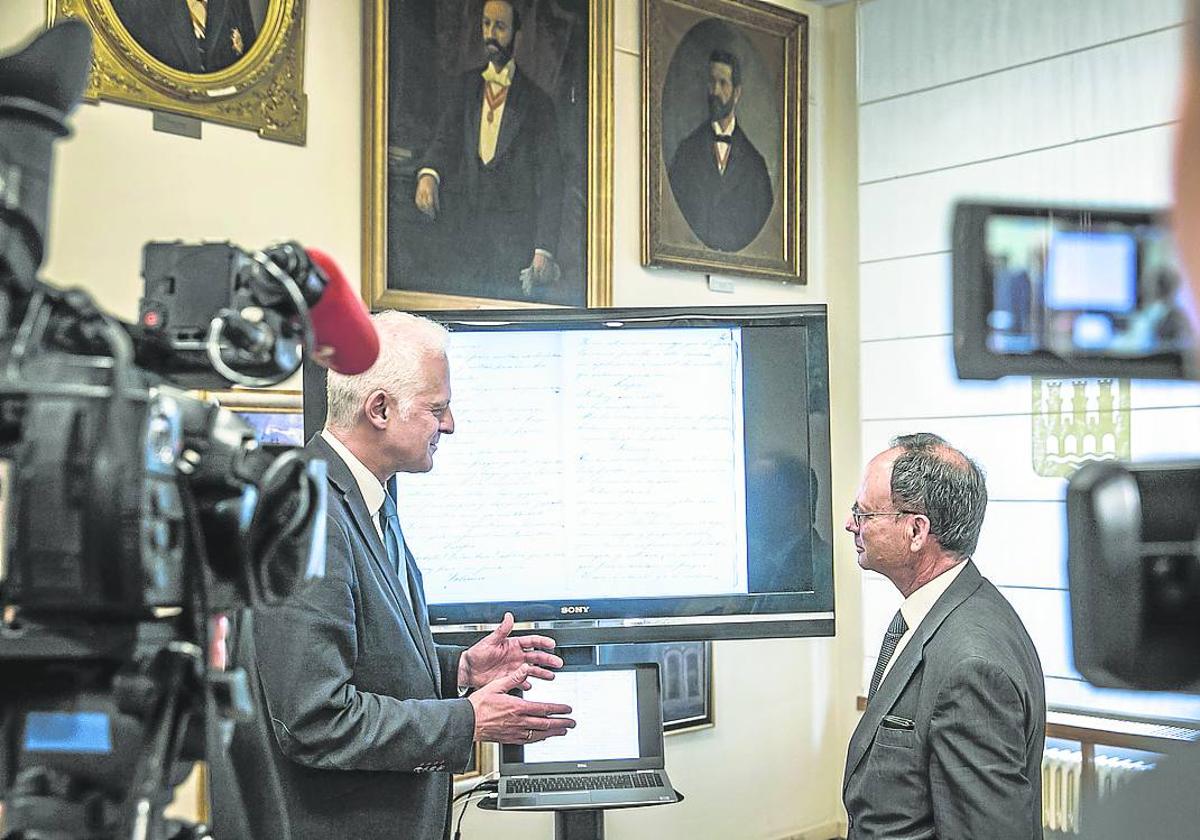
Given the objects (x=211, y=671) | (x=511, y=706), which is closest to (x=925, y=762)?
(x=511, y=706)

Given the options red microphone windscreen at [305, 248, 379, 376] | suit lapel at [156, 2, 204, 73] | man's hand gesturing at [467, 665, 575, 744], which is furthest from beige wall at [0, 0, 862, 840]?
red microphone windscreen at [305, 248, 379, 376]

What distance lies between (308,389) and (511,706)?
968 millimetres

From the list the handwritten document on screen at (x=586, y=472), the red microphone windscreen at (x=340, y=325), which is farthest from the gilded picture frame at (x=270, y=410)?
the red microphone windscreen at (x=340, y=325)

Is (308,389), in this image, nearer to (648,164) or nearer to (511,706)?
(511,706)

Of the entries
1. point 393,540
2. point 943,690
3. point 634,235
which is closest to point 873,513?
point 943,690

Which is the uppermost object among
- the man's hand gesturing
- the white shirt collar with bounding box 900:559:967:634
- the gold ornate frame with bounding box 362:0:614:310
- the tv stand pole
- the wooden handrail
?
the gold ornate frame with bounding box 362:0:614:310

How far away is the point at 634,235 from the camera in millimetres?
4926

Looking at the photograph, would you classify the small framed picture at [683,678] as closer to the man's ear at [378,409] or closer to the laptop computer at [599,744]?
the laptop computer at [599,744]

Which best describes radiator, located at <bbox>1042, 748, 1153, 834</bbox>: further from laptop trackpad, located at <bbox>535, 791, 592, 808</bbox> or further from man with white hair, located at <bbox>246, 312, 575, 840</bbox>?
man with white hair, located at <bbox>246, 312, 575, 840</bbox>

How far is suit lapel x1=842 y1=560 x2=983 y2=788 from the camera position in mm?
2729

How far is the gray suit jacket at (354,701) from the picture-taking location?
226cm

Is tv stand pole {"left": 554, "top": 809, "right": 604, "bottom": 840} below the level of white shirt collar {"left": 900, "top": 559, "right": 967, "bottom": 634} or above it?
below

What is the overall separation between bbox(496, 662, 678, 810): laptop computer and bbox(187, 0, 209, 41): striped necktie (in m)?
2.13

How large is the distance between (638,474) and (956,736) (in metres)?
1.03
